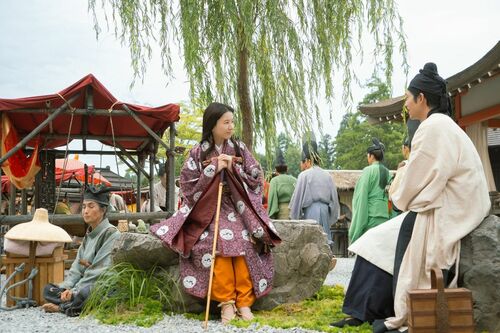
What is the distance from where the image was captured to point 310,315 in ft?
14.4

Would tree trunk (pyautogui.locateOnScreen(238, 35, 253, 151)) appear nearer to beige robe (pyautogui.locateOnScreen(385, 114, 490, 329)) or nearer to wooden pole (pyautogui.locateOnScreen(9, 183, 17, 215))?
beige robe (pyautogui.locateOnScreen(385, 114, 490, 329))

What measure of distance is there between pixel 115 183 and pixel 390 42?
40.7 ft

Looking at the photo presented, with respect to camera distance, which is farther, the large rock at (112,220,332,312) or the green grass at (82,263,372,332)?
the large rock at (112,220,332,312)

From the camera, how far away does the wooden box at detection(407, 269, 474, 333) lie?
3119 millimetres

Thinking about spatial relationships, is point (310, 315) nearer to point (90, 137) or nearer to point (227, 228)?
point (227, 228)

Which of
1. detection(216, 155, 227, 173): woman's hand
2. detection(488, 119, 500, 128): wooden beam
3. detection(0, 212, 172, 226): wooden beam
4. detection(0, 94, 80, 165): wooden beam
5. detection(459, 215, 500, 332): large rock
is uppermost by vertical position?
detection(488, 119, 500, 128): wooden beam

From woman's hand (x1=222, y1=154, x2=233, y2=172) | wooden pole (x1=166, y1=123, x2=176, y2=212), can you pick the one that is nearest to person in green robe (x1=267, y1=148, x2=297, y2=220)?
wooden pole (x1=166, y1=123, x2=176, y2=212)

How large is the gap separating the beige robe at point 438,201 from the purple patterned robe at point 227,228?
4.13 ft

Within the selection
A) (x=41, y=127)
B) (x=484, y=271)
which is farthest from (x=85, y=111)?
(x=484, y=271)

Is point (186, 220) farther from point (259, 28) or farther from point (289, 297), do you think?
point (259, 28)

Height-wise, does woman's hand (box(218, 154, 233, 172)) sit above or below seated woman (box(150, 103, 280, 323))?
above

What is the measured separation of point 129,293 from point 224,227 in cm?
94

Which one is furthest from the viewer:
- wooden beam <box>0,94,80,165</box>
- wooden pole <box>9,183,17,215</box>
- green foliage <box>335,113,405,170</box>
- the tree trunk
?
green foliage <box>335,113,405,170</box>

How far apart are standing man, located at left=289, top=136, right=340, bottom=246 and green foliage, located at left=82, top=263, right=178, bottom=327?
11.3ft
